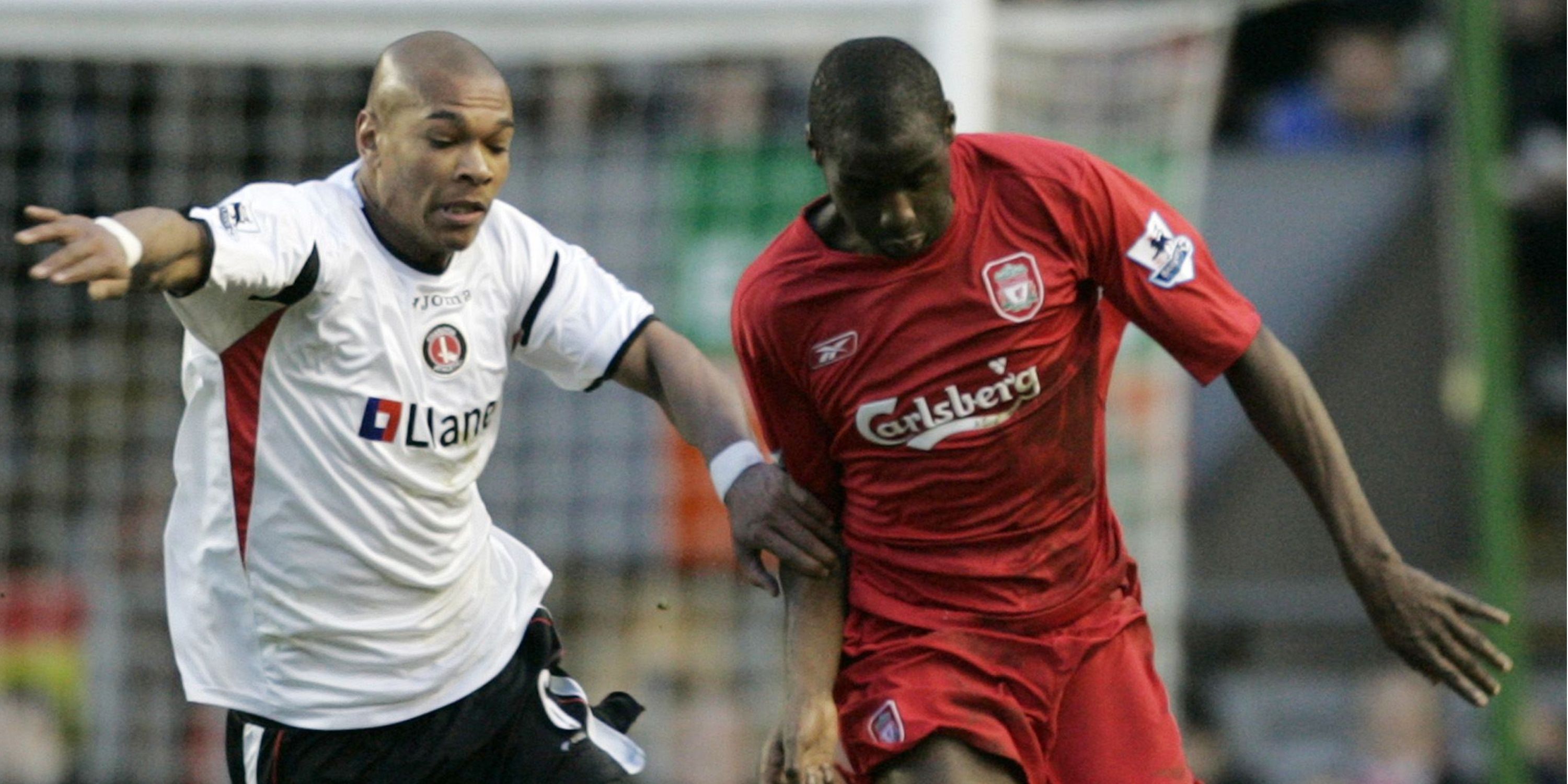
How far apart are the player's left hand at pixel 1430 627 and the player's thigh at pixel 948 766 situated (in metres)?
0.76

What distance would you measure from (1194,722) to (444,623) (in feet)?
17.6

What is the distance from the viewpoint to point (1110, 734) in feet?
13.3

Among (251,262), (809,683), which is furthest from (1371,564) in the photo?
(251,262)

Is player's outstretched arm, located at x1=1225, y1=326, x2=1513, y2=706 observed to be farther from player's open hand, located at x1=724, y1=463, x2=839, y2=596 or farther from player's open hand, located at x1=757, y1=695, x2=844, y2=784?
player's open hand, located at x1=757, y1=695, x2=844, y2=784

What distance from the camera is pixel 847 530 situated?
4.15 m

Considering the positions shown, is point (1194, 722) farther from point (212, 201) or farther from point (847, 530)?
point (847, 530)

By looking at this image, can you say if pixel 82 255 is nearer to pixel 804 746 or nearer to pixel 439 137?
pixel 439 137

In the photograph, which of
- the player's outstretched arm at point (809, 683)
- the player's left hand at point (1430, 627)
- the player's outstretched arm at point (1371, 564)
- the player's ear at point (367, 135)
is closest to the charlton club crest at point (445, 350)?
the player's ear at point (367, 135)

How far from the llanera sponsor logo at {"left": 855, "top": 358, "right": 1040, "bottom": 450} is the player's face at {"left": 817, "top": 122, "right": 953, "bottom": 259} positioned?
30cm

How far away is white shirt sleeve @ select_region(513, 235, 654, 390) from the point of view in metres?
4.31

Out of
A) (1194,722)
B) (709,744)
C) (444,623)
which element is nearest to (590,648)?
(709,744)

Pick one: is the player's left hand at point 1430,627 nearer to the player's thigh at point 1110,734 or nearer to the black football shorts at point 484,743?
the player's thigh at point 1110,734

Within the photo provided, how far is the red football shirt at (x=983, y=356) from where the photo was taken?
393 cm

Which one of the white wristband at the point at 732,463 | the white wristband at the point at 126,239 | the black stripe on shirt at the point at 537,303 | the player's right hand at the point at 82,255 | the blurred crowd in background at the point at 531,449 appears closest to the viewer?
the player's right hand at the point at 82,255
